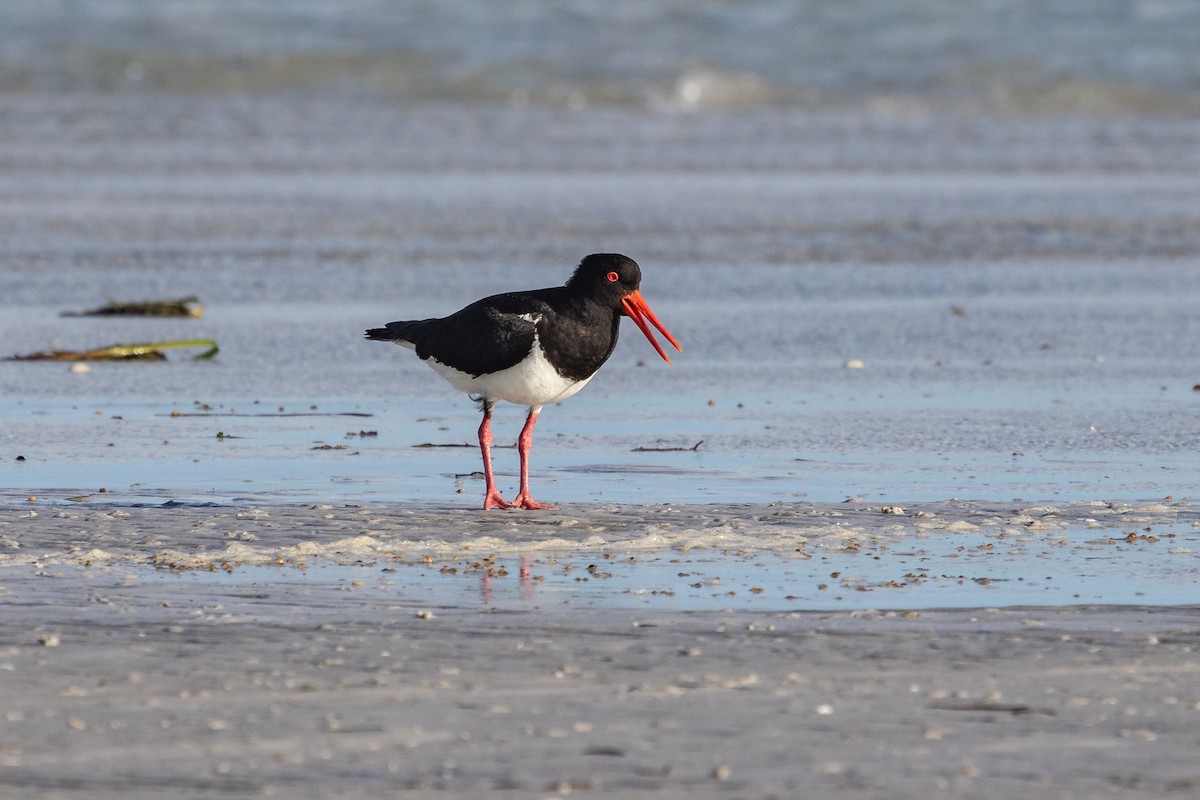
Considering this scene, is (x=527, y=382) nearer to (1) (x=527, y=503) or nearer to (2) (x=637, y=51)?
(1) (x=527, y=503)

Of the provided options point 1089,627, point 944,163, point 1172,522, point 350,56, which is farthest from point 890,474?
point 350,56

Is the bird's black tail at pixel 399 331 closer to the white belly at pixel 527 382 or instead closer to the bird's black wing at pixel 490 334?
the bird's black wing at pixel 490 334

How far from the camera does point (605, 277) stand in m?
6.82

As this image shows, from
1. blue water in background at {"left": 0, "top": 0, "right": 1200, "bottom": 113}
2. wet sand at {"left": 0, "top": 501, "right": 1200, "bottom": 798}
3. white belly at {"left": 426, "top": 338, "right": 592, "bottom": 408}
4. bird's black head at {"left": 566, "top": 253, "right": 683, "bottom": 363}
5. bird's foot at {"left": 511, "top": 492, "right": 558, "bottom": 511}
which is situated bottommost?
wet sand at {"left": 0, "top": 501, "right": 1200, "bottom": 798}

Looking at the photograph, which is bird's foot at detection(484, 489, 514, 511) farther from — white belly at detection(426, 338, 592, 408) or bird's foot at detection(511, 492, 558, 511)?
white belly at detection(426, 338, 592, 408)

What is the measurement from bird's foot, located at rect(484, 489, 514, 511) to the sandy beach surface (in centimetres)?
13

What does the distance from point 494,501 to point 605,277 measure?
95 centimetres

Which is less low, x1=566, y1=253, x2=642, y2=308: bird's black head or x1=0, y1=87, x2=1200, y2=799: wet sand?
x1=566, y1=253, x2=642, y2=308: bird's black head

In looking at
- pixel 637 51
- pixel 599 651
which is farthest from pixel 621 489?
pixel 637 51

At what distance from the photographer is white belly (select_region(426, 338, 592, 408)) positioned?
21.7 ft

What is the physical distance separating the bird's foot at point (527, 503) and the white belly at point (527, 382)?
1.26ft

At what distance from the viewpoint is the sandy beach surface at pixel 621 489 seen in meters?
3.88

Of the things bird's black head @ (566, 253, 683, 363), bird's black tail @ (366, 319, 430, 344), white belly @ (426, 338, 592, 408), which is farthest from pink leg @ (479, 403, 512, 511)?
bird's black head @ (566, 253, 683, 363)

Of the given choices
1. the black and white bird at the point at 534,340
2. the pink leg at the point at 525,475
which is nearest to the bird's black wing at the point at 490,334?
the black and white bird at the point at 534,340
